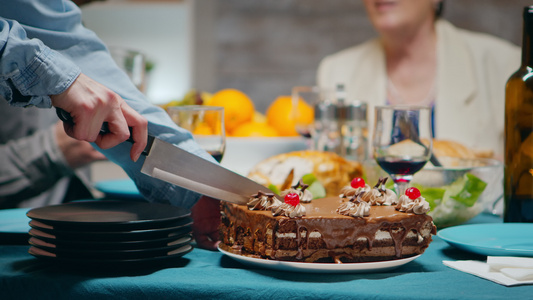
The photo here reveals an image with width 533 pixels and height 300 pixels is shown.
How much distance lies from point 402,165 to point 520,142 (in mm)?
213

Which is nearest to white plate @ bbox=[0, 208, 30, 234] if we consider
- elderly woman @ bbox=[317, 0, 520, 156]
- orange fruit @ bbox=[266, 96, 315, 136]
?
orange fruit @ bbox=[266, 96, 315, 136]

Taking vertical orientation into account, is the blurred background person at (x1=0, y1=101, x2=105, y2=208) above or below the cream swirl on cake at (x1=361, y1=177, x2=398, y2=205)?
below

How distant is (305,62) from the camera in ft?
14.4

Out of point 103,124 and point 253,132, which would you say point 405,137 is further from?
point 253,132

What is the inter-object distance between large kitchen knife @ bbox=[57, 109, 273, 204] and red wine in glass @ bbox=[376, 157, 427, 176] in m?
0.26

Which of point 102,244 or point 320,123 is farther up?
point 320,123

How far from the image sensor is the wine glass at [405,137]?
1.03 m

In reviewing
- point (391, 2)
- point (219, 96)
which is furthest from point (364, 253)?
point (391, 2)

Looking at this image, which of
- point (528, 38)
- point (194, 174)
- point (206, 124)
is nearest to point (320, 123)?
point (206, 124)

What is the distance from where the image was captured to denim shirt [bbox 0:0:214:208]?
79cm

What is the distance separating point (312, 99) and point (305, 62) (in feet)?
8.41

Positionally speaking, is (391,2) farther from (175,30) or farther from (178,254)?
(178,254)

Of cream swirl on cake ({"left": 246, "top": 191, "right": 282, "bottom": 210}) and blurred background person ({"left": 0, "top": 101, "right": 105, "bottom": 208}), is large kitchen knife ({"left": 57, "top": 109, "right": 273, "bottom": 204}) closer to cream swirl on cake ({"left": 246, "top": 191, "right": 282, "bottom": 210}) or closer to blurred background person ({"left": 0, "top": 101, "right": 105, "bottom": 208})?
cream swirl on cake ({"left": 246, "top": 191, "right": 282, "bottom": 210})

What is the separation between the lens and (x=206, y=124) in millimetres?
1105
